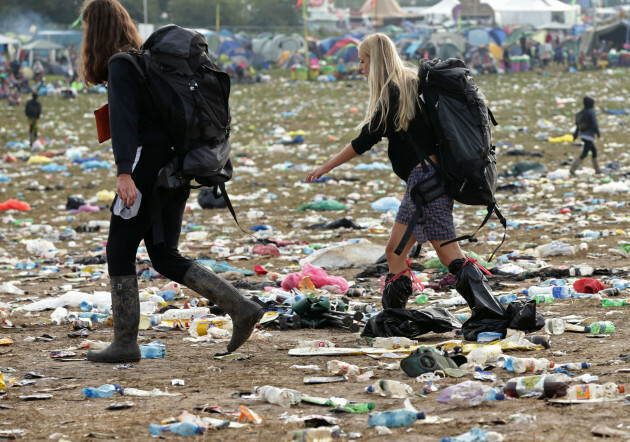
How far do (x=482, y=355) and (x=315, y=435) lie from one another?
138cm

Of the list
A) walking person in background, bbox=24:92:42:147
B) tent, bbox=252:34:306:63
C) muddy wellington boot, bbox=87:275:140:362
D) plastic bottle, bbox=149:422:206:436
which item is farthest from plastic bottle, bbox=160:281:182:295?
tent, bbox=252:34:306:63

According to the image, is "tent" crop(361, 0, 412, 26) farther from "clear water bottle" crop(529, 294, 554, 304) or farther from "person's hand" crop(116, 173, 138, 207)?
"person's hand" crop(116, 173, 138, 207)

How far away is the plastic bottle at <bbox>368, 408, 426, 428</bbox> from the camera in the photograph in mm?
3148

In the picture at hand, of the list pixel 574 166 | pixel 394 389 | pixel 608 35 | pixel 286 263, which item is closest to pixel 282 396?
pixel 394 389

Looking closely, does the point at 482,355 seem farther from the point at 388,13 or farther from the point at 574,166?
the point at 388,13

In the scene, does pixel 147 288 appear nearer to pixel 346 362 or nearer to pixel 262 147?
pixel 346 362

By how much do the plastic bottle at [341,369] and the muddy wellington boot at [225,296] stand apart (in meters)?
0.52

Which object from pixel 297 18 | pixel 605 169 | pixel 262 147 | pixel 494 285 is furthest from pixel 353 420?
pixel 297 18

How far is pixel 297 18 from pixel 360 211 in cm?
5689

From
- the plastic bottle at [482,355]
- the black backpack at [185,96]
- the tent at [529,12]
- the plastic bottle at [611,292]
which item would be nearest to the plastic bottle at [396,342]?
the plastic bottle at [482,355]

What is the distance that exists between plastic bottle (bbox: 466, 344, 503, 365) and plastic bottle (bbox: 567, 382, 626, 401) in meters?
0.74

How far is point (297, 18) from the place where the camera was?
2616 inches

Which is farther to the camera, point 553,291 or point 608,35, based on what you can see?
point 608,35

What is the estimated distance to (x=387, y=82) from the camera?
15.5ft
